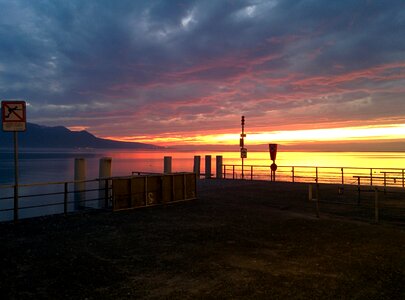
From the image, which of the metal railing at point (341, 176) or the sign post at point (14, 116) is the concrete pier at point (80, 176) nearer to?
the sign post at point (14, 116)

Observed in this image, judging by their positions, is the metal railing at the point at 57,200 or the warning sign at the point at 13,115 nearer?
the warning sign at the point at 13,115

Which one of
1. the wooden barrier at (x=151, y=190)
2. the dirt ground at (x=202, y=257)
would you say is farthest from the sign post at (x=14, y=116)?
the wooden barrier at (x=151, y=190)

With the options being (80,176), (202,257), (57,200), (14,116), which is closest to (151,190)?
(80,176)

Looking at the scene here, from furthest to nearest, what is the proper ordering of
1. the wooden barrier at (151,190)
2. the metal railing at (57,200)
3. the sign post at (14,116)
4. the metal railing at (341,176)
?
the metal railing at (341,176), the wooden barrier at (151,190), the metal railing at (57,200), the sign post at (14,116)

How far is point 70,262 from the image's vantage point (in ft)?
25.2

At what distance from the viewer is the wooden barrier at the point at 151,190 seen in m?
14.4

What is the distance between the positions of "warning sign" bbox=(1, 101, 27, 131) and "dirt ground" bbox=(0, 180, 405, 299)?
10.9ft

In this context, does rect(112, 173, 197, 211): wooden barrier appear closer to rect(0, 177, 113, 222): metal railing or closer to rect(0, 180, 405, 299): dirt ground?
rect(0, 177, 113, 222): metal railing

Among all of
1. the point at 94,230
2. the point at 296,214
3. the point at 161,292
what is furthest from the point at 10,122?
the point at 296,214

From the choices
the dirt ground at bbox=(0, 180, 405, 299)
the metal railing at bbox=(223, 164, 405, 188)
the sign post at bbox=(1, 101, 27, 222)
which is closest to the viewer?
the dirt ground at bbox=(0, 180, 405, 299)

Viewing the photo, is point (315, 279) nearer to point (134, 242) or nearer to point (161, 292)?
point (161, 292)

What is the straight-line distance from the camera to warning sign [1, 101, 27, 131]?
1133cm

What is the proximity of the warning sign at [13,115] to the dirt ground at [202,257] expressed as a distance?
3.33m

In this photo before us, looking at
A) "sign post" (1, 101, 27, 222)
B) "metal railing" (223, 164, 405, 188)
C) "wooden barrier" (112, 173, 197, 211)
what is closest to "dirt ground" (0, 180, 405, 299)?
"wooden barrier" (112, 173, 197, 211)
